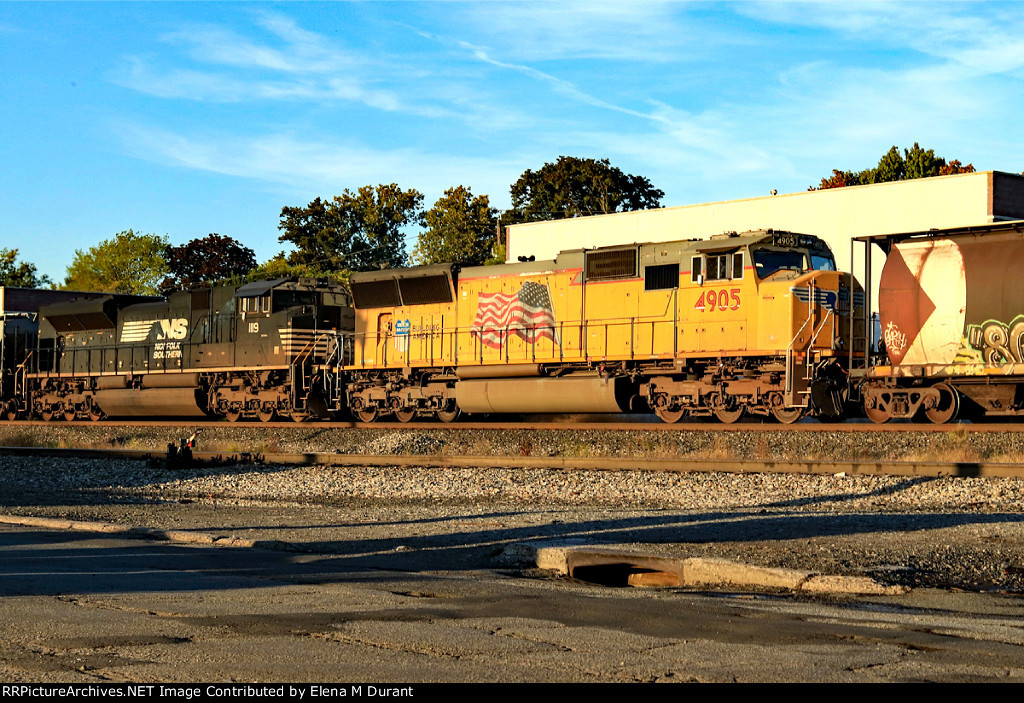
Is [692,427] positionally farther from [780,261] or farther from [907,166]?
[907,166]

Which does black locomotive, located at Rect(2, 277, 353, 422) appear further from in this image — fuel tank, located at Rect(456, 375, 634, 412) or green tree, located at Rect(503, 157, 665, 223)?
green tree, located at Rect(503, 157, 665, 223)

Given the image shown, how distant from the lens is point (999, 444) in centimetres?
1792

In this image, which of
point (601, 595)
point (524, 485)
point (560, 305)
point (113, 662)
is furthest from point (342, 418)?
point (113, 662)

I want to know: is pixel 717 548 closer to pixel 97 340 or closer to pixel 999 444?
pixel 999 444

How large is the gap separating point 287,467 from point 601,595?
45.1ft

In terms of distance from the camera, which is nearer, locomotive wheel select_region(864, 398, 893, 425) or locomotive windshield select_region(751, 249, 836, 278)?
locomotive wheel select_region(864, 398, 893, 425)

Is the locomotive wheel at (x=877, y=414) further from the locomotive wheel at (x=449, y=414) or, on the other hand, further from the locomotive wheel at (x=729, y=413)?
the locomotive wheel at (x=449, y=414)

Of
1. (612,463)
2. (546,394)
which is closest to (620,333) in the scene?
(546,394)

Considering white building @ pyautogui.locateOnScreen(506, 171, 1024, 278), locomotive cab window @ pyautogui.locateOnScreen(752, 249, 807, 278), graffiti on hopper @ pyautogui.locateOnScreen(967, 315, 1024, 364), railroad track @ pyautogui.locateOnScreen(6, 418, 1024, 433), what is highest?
white building @ pyautogui.locateOnScreen(506, 171, 1024, 278)

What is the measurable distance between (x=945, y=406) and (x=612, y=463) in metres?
5.87

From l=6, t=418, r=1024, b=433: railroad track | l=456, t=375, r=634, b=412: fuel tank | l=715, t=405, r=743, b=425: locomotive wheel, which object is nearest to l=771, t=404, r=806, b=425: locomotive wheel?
l=6, t=418, r=1024, b=433: railroad track

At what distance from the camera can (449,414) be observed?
26.6 metres

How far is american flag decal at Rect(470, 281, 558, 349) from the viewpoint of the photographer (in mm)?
24391

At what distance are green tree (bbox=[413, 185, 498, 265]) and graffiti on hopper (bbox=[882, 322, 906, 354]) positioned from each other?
53.0m
